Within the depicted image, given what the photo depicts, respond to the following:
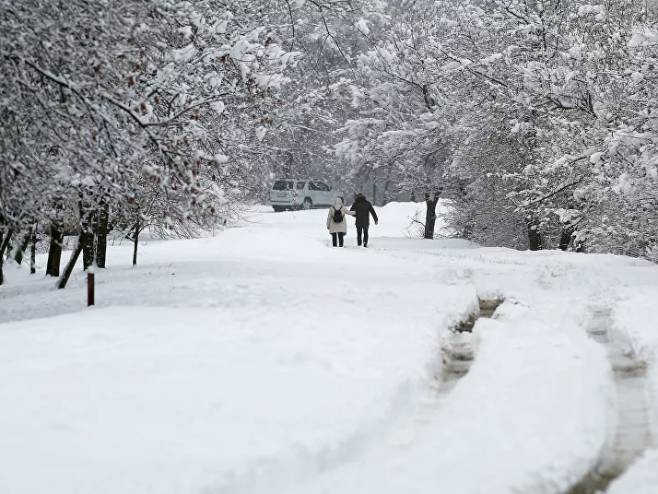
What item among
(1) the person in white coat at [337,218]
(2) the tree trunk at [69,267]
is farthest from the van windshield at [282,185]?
(2) the tree trunk at [69,267]

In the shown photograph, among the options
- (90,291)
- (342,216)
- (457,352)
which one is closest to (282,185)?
(342,216)

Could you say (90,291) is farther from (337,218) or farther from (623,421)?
(337,218)

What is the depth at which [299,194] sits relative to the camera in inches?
1797

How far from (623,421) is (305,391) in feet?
8.05

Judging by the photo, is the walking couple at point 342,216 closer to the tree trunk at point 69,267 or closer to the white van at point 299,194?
the tree trunk at point 69,267

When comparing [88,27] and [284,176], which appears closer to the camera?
[88,27]

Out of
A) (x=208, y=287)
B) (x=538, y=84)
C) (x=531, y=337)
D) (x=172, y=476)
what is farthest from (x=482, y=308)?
(x=538, y=84)

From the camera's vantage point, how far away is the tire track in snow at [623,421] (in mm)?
5379

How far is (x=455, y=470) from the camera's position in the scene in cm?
538

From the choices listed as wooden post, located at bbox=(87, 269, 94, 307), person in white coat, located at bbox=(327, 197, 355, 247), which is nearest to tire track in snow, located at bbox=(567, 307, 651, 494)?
wooden post, located at bbox=(87, 269, 94, 307)

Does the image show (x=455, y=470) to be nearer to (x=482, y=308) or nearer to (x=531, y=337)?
(x=531, y=337)

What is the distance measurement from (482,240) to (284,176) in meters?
23.5

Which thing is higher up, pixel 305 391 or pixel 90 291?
pixel 90 291

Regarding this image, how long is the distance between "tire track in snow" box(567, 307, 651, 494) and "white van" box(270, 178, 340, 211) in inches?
1394
